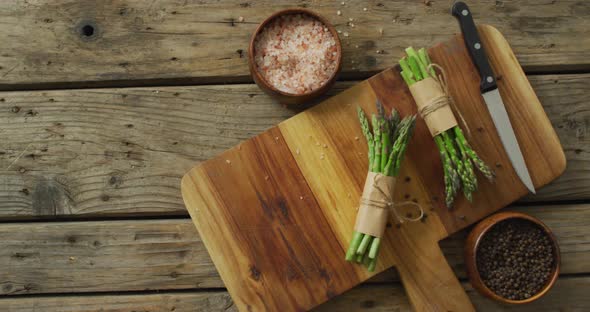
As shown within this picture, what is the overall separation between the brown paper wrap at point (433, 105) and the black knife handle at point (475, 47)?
0.38 feet

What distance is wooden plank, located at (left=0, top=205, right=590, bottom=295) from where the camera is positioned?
139 centimetres

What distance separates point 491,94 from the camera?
132 cm

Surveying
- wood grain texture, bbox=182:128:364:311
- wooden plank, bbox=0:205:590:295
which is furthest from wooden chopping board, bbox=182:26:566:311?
wooden plank, bbox=0:205:590:295

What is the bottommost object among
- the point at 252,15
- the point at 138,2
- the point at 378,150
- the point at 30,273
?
the point at 378,150

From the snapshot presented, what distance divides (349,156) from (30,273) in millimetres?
850

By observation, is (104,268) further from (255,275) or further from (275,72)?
(275,72)

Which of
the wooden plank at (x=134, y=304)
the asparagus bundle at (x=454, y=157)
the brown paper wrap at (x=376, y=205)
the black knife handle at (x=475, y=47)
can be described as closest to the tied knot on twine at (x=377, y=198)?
the brown paper wrap at (x=376, y=205)

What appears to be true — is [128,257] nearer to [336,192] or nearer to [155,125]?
[155,125]

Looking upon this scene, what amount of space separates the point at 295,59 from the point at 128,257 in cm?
65

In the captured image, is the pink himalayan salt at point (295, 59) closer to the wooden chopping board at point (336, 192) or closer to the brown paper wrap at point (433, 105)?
the wooden chopping board at point (336, 192)

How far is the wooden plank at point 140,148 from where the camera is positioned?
4.61ft

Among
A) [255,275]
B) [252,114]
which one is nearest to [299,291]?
[255,275]

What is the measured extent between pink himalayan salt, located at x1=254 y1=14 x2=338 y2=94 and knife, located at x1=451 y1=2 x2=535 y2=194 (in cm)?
32

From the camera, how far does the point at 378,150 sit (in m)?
1.26
